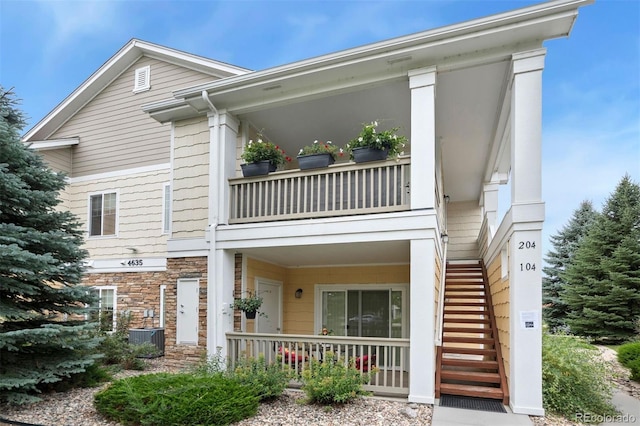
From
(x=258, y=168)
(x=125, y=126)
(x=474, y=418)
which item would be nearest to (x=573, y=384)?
(x=474, y=418)

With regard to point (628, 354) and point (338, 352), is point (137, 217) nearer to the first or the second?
point (338, 352)

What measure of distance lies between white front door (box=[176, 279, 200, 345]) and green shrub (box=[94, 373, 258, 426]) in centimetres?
235

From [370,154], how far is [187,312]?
4889 mm

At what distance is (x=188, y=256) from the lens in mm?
8336

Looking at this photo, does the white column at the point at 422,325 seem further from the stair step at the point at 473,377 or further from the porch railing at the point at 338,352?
the stair step at the point at 473,377

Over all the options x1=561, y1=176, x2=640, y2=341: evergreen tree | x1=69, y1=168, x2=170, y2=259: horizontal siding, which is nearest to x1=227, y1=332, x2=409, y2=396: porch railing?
x1=69, y1=168, x2=170, y2=259: horizontal siding

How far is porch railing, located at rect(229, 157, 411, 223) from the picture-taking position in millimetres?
6754

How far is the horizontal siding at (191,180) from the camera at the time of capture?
27.6 feet

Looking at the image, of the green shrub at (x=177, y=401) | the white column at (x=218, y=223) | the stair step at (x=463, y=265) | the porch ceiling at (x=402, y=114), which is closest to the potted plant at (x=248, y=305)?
the white column at (x=218, y=223)

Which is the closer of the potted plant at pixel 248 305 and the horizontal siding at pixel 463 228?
the potted plant at pixel 248 305

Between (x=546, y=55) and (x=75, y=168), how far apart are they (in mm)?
13919

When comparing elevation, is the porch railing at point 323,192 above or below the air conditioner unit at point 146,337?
above

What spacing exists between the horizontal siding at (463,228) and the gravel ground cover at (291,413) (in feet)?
25.8

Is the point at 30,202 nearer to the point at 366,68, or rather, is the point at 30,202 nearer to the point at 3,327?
the point at 3,327
